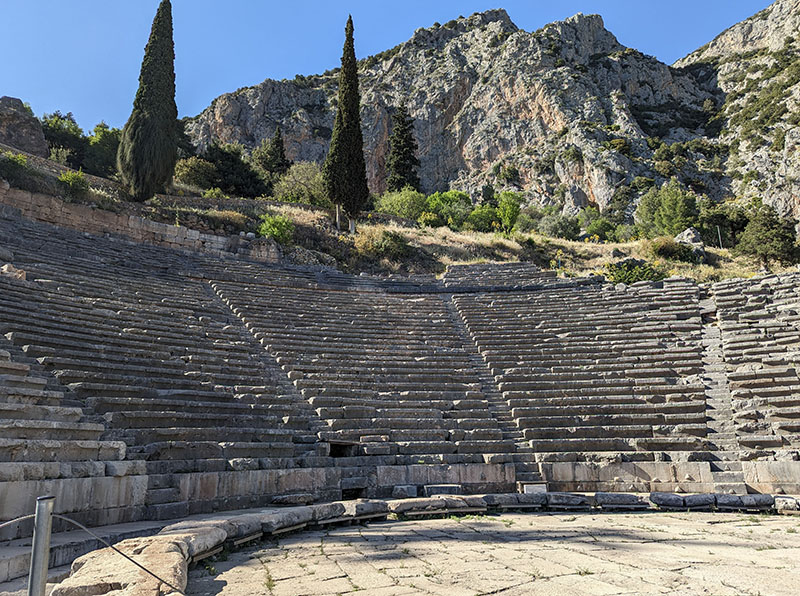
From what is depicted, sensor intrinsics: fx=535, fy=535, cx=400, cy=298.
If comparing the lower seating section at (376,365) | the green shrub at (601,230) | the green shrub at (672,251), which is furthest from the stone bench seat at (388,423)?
the green shrub at (601,230)

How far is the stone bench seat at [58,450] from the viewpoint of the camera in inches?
209

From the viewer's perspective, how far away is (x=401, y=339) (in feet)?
44.9

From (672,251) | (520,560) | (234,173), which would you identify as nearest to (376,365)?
(520,560)

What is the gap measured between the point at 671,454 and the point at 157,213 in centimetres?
1940

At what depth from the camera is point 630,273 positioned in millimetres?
20312

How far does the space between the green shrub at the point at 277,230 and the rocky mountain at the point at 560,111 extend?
1437 inches

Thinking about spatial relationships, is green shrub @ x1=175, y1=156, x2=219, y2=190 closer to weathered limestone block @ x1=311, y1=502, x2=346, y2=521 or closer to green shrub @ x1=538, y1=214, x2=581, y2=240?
green shrub @ x1=538, y1=214, x2=581, y2=240

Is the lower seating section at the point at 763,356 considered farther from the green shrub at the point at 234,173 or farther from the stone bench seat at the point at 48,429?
the green shrub at the point at 234,173

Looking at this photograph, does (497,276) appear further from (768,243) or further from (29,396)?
(768,243)

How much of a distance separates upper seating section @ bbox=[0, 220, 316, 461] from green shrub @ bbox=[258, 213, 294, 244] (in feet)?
26.8

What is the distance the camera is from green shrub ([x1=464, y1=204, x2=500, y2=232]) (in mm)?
33869

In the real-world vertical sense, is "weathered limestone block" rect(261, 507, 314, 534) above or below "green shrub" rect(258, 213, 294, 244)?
below

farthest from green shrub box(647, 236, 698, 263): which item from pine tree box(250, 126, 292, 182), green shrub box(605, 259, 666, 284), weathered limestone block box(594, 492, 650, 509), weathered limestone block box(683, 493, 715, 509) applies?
pine tree box(250, 126, 292, 182)

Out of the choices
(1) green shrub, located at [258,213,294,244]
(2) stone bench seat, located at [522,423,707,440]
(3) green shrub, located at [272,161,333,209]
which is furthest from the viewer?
(3) green shrub, located at [272,161,333,209]
